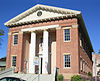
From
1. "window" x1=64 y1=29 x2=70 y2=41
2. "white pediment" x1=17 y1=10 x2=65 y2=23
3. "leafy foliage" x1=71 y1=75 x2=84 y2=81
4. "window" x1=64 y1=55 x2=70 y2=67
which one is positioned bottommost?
"leafy foliage" x1=71 y1=75 x2=84 y2=81

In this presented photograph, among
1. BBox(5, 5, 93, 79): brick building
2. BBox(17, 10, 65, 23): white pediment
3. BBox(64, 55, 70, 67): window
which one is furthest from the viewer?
BBox(17, 10, 65, 23): white pediment

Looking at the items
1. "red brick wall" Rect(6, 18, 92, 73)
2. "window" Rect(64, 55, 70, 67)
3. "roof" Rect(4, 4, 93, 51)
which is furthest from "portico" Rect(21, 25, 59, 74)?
"window" Rect(64, 55, 70, 67)

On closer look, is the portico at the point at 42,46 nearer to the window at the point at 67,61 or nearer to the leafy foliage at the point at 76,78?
the window at the point at 67,61

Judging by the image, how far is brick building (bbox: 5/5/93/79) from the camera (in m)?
23.6

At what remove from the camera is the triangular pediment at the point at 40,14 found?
2473 centimetres

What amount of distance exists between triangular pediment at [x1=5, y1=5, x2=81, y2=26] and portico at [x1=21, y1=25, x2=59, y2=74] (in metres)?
1.72

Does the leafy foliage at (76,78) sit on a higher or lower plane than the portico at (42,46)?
lower

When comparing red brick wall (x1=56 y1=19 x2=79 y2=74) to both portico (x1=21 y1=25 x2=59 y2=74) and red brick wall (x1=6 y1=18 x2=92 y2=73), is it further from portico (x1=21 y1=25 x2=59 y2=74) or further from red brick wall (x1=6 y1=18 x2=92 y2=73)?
portico (x1=21 y1=25 x2=59 y2=74)

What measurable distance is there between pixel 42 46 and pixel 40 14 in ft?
18.2

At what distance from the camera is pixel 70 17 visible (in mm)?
24359

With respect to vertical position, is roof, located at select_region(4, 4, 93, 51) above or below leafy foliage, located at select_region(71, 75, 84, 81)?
above

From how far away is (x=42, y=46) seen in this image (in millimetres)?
27781

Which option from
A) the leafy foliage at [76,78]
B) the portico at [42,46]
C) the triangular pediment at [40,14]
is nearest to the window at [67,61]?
the leafy foliage at [76,78]

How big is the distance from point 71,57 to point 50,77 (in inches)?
173
